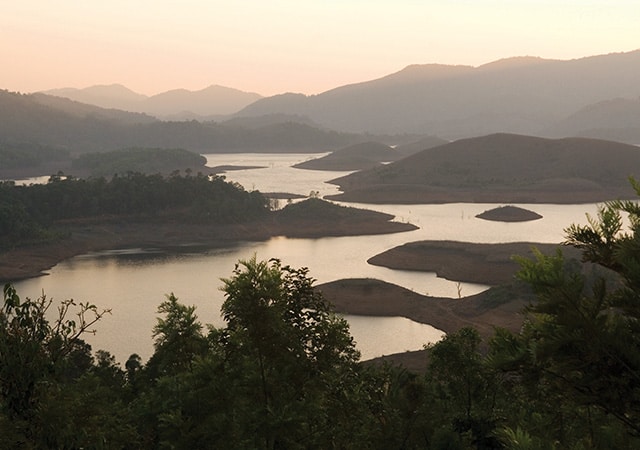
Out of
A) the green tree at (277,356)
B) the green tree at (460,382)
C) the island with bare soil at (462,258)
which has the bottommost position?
the island with bare soil at (462,258)

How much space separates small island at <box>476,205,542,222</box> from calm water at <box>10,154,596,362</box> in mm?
2545

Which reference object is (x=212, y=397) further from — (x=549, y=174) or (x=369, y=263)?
(x=549, y=174)

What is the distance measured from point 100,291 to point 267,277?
227 ft

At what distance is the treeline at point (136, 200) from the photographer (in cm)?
12269

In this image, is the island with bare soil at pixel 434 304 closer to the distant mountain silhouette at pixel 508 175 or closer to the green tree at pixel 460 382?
the green tree at pixel 460 382

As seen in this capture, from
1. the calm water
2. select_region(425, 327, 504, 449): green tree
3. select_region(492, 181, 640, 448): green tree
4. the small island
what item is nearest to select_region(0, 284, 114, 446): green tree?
select_region(492, 181, 640, 448): green tree

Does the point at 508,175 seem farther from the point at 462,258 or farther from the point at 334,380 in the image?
the point at 334,380

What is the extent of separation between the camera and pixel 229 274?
91250 millimetres

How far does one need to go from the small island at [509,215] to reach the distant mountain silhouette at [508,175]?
21800mm

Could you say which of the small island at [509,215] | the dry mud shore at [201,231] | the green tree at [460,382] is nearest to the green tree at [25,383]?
the green tree at [460,382]

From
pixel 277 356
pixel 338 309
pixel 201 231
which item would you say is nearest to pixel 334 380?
pixel 277 356

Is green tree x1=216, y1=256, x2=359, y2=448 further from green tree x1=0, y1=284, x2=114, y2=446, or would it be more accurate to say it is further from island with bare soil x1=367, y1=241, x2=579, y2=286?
island with bare soil x1=367, y1=241, x2=579, y2=286

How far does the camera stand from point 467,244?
3937 inches

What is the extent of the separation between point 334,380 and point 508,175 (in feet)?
538
